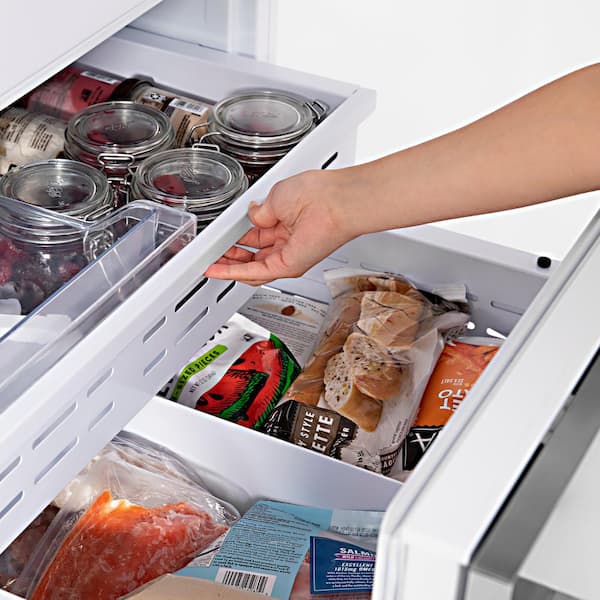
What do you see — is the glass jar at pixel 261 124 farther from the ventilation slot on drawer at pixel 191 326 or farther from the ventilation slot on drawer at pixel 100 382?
the ventilation slot on drawer at pixel 100 382

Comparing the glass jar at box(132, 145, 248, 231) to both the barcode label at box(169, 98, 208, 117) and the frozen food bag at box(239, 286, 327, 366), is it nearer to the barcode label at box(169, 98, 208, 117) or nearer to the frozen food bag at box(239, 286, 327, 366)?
the barcode label at box(169, 98, 208, 117)

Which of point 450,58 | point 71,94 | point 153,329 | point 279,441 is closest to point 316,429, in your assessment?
point 279,441

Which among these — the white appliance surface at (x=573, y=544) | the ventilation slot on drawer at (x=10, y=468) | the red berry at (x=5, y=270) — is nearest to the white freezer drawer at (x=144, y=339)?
the ventilation slot on drawer at (x=10, y=468)

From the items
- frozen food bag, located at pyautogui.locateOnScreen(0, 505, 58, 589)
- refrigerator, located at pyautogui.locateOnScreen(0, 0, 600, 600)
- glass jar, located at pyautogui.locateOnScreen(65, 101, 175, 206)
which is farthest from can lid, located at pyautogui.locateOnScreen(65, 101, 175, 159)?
frozen food bag, located at pyautogui.locateOnScreen(0, 505, 58, 589)

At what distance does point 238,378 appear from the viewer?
49.1 inches

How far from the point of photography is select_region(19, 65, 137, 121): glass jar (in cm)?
123

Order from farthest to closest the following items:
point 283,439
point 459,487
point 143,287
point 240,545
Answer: point 283,439 → point 240,545 → point 143,287 → point 459,487

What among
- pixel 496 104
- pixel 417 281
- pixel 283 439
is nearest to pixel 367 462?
pixel 283 439

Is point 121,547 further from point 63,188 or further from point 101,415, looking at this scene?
point 63,188

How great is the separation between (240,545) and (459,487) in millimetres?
611

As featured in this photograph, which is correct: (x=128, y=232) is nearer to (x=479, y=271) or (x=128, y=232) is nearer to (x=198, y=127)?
(x=198, y=127)

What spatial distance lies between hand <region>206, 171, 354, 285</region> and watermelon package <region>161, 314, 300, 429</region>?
0.23 m

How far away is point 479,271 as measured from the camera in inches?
49.6

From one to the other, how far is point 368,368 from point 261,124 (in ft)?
1.08
